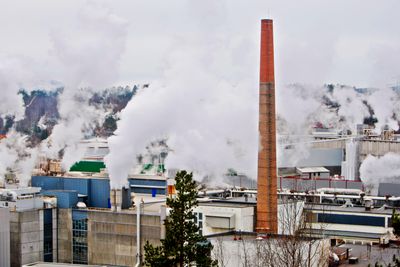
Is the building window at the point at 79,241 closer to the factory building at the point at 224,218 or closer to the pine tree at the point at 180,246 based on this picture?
the factory building at the point at 224,218

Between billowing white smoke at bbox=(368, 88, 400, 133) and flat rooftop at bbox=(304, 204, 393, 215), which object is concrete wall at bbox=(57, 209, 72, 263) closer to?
flat rooftop at bbox=(304, 204, 393, 215)

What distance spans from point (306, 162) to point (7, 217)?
30.1 metres

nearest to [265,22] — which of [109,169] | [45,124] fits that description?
[109,169]

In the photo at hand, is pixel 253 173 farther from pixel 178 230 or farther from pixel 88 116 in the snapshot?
pixel 178 230

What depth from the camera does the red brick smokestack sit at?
36688mm

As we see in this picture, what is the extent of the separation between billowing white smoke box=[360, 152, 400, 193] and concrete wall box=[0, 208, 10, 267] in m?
23.9

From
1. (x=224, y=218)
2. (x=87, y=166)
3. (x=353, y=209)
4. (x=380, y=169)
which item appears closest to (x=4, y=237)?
(x=224, y=218)

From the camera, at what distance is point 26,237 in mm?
38594

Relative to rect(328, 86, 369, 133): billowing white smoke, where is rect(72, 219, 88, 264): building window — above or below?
below

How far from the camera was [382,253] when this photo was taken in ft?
99.4

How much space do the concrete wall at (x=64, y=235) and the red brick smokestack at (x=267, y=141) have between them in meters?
8.75

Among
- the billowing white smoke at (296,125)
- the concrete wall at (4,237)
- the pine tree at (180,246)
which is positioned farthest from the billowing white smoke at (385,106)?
the pine tree at (180,246)

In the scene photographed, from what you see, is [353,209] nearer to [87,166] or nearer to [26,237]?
[26,237]

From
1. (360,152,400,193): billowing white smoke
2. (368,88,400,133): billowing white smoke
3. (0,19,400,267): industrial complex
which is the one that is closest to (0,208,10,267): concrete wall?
(0,19,400,267): industrial complex
